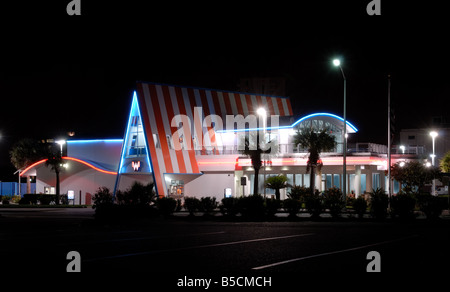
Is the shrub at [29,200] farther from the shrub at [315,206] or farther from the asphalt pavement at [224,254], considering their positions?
the asphalt pavement at [224,254]

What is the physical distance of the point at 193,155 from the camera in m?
52.2

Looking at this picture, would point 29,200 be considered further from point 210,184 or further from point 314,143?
point 314,143

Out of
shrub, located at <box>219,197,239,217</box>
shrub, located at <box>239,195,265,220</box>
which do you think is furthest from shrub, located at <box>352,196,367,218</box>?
shrub, located at <box>219,197,239,217</box>

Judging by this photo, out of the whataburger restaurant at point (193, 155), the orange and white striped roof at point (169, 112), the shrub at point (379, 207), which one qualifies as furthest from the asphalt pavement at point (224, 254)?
the orange and white striped roof at point (169, 112)

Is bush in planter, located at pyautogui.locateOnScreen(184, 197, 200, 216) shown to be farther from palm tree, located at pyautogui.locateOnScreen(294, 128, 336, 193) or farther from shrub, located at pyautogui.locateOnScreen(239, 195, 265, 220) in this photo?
palm tree, located at pyautogui.locateOnScreen(294, 128, 336, 193)

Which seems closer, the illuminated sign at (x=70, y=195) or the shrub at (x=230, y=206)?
the shrub at (x=230, y=206)

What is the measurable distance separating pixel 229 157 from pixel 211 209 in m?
21.5

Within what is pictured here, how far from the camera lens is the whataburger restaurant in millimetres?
48438

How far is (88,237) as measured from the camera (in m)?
16.8

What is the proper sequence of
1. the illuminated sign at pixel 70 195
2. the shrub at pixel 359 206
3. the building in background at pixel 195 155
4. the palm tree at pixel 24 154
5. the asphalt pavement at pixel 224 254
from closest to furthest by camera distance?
the asphalt pavement at pixel 224 254, the shrub at pixel 359 206, the building in background at pixel 195 155, the illuminated sign at pixel 70 195, the palm tree at pixel 24 154

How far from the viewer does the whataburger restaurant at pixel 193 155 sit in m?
48.4
